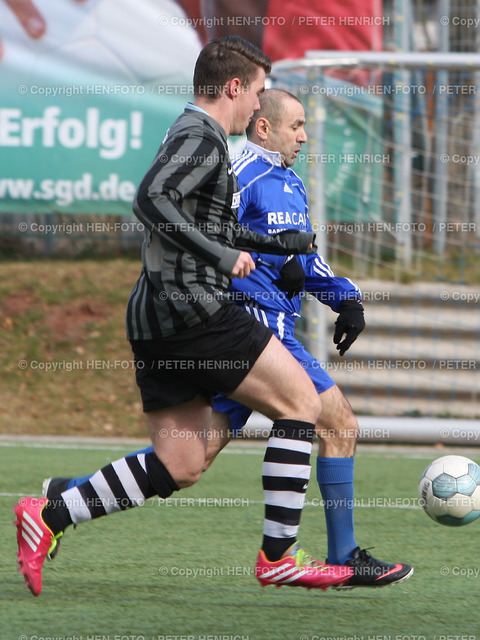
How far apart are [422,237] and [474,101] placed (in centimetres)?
132

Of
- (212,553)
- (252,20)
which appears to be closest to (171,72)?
(252,20)

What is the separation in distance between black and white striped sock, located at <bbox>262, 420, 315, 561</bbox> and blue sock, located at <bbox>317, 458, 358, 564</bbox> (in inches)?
14.7

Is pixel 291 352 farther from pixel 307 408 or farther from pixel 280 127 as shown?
pixel 280 127

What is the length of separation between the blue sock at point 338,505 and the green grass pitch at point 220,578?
7.0 inches

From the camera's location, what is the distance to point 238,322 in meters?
3.57

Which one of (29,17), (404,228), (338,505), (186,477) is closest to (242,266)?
(186,477)

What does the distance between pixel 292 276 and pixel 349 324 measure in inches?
17.0

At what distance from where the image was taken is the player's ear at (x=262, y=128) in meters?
4.20

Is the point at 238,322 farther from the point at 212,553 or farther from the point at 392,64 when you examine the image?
the point at 392,64

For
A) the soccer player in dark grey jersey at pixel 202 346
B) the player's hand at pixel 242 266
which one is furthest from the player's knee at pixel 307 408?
the player's hand at pixel 242 266

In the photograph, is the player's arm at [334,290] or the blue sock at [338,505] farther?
the player's arm at [334,290]

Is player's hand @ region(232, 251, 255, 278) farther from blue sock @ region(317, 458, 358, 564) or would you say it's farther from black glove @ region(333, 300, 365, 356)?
blue sock @ region(317, 458, 358, 564)

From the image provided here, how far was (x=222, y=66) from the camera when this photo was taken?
3637mm

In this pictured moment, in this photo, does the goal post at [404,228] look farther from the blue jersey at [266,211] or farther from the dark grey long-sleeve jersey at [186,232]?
the dark grey long-sleeve jersey at [186,232]
